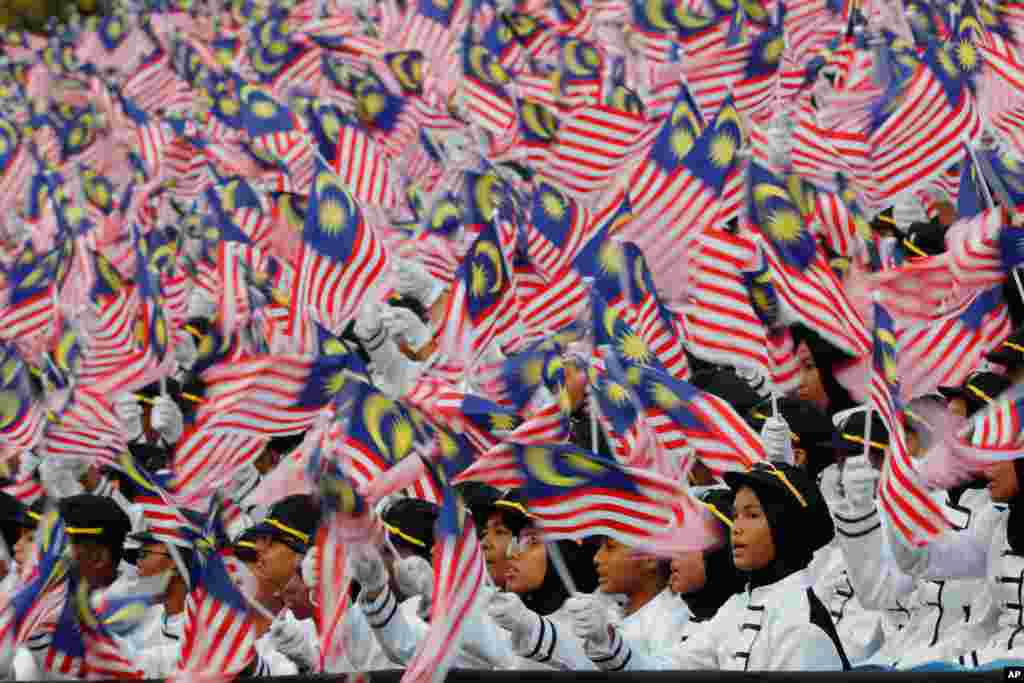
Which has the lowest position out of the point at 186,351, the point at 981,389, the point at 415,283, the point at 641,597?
the point at 186,351

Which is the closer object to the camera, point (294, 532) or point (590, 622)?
point (590, 622)

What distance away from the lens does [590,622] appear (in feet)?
22.5

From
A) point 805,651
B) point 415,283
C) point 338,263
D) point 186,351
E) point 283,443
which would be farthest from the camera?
point 186,351

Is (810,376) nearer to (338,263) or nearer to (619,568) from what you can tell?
(619,568)

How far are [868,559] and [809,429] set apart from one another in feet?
4.76

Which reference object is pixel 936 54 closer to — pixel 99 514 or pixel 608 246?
pixel 608 246

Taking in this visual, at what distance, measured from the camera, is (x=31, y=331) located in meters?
14.1

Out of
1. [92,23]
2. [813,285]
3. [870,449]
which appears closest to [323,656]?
[870,449]

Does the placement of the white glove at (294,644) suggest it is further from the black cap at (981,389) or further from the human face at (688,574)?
the black cap at (981,389)

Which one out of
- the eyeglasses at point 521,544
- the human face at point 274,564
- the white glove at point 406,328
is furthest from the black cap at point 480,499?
the white glove at point 406,328

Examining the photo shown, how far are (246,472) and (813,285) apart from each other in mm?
3282

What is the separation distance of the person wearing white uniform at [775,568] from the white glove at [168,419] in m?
5.41

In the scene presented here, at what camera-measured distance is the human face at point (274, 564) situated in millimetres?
8258

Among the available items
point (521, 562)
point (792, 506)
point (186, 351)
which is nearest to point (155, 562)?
point (521, 562)
